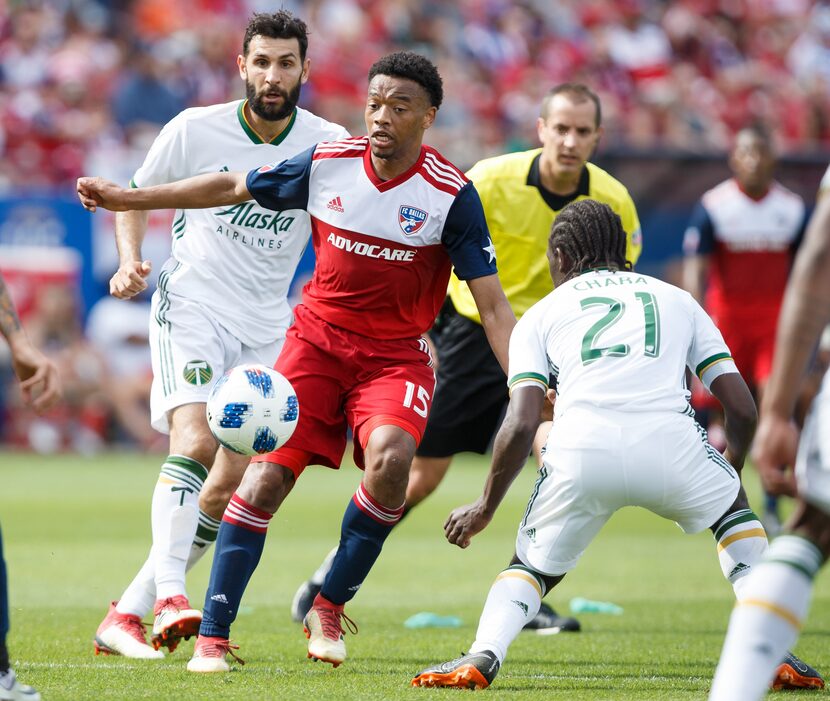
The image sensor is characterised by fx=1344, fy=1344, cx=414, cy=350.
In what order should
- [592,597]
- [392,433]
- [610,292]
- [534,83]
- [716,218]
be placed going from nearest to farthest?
[610,292], [392,433], [592,597], [716,218], [534,83]

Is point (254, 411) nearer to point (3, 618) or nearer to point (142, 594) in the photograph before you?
point (142, 594)

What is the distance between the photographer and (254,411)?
564 cm

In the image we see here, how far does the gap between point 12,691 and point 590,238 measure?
2904mm

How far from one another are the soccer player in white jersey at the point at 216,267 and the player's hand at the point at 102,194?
12.9 inches

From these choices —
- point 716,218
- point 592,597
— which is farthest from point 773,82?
point 592,597

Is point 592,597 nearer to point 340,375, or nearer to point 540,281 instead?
point 540,281

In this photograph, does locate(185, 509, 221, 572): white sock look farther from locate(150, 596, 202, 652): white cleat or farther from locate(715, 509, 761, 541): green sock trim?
locate(715, 509, 761, 541): green sock trim

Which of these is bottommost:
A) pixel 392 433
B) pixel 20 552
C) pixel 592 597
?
pixel 20 552

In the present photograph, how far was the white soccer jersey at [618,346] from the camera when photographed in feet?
17.3

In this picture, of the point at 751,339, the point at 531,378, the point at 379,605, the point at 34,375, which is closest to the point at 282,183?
the point at 531,378

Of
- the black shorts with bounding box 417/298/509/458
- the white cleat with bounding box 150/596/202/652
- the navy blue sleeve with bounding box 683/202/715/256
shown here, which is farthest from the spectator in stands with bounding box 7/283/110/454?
the white cleat with bounding box 150/596/202/652

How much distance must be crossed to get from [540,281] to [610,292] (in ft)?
7.48

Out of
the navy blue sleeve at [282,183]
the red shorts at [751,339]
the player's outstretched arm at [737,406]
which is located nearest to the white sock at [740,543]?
the player's outstretched arm at [737,406]

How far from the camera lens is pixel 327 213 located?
6090 millimetres
